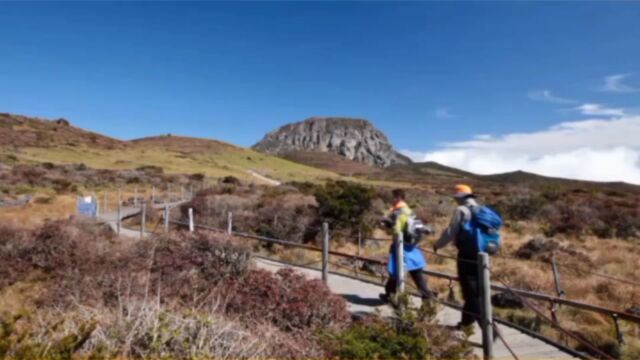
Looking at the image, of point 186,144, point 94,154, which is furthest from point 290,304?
point 186,144

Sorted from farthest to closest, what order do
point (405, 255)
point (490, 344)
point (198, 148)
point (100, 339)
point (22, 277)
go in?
point (198, 148), point (22, 277), point (405, 255), point (490, 344), point (100, 339)

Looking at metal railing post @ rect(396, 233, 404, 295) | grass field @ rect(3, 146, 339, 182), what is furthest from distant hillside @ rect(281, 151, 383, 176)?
metal railing post @ rect(396, 233, 404, 295)

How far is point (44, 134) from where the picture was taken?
74.4m

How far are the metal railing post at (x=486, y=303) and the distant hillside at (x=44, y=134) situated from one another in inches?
2796

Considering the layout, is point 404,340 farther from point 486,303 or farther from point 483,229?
point 483,229

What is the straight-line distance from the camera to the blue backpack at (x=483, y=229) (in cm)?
582

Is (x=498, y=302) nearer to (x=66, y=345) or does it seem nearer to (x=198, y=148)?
(x=66, y=345)

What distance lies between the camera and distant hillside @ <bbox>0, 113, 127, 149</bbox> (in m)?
67.9

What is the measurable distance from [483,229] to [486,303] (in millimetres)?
1065

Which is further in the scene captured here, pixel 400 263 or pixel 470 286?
pixel 400 263

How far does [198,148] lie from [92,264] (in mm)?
99605

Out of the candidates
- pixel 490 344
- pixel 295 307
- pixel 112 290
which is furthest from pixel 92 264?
pixel 490 344

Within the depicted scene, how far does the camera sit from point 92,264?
385 inches

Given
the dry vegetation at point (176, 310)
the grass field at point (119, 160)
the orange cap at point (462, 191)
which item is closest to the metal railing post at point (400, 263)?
the dry vegetation at point (176, 310)
